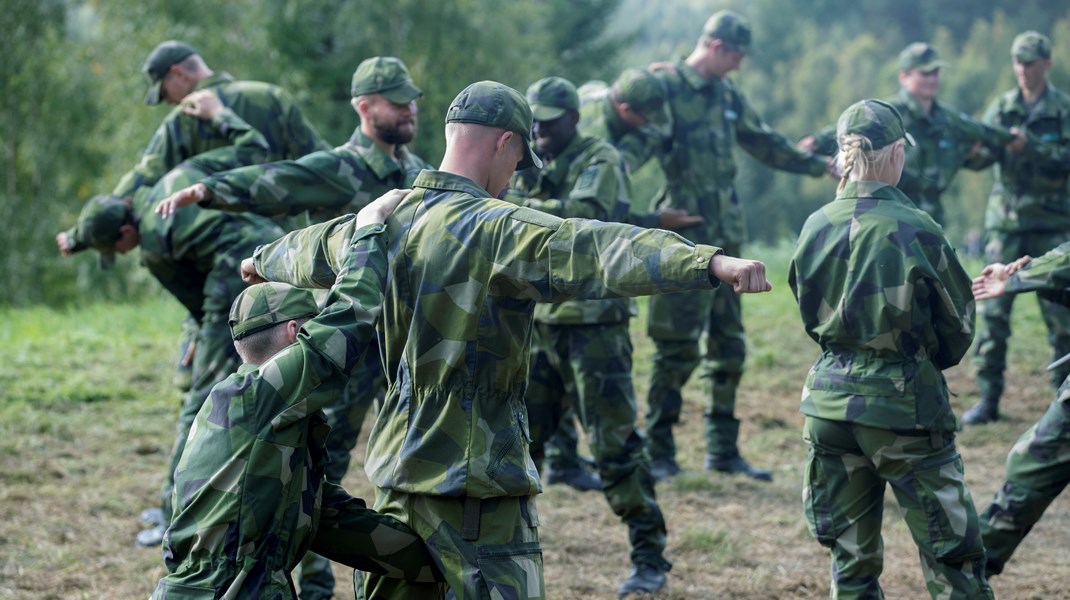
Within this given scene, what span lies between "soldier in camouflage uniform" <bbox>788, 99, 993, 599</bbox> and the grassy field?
1347 millimetres

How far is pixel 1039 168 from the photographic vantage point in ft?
30.9

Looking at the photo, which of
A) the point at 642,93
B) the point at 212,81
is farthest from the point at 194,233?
the point at 642,93

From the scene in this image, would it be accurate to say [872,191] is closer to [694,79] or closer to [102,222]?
[694,79]

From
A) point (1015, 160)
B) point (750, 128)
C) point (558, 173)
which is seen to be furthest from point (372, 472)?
point (1015, 160)

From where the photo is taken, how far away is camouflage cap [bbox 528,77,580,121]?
Answer: 250 inches

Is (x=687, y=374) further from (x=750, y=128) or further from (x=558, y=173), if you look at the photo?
(x=558, y=173)

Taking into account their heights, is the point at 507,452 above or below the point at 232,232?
below

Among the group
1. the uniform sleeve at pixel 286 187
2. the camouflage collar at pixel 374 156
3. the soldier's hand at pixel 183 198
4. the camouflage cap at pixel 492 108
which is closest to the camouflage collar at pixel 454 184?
the camouflage cap at pixel 492 108

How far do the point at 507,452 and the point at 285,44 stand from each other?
978 inches

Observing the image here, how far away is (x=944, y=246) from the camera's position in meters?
4.68

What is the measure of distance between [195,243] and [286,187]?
3.64 ft

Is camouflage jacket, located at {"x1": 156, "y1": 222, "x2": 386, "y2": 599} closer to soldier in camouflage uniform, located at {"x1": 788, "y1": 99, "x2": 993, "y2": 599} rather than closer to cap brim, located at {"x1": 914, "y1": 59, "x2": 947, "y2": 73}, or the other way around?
soldier in camouflage uniform, located at {"x1": 788, "y1": 99, "x2": 993, "y2": 599}

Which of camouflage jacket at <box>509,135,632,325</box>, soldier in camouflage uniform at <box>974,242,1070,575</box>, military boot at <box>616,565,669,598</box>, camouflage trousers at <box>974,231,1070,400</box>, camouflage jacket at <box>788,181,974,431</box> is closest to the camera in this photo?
camouflage jacket at <box>788,181,974,431</box>

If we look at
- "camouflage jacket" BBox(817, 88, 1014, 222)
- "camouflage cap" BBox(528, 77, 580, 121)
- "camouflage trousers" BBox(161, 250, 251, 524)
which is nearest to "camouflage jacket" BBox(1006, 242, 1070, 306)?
"camouflage cap" BBox(528, 77, 580, 121)
